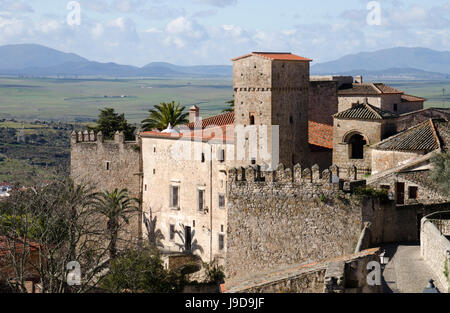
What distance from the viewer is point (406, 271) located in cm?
1661

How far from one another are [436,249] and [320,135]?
16.0 m

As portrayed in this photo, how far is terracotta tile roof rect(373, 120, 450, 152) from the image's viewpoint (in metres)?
26.9

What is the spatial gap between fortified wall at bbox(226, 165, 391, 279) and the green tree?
4416 millimetres

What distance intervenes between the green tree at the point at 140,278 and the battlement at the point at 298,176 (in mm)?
5901

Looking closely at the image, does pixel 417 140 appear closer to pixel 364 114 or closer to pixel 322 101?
pixel 364 114

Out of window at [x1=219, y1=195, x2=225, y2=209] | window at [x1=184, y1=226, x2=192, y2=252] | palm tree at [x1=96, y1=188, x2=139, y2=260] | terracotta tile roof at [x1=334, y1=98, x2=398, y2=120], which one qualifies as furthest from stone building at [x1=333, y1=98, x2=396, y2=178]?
palm tree at [x1=96, y1=188, x2=139, y2=260]

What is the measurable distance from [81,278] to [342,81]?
67.0 ft

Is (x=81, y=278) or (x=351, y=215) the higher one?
(x=351, y=215)

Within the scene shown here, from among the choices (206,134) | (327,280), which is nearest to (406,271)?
(327,280)

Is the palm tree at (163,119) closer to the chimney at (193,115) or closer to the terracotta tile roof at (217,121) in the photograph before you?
the chimney at (193,115)

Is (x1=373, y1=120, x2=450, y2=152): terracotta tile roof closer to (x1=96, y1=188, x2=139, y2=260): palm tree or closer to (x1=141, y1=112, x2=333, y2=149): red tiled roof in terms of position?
(x1=141, y1=112, x2=333, y2=149): red tiled roof
